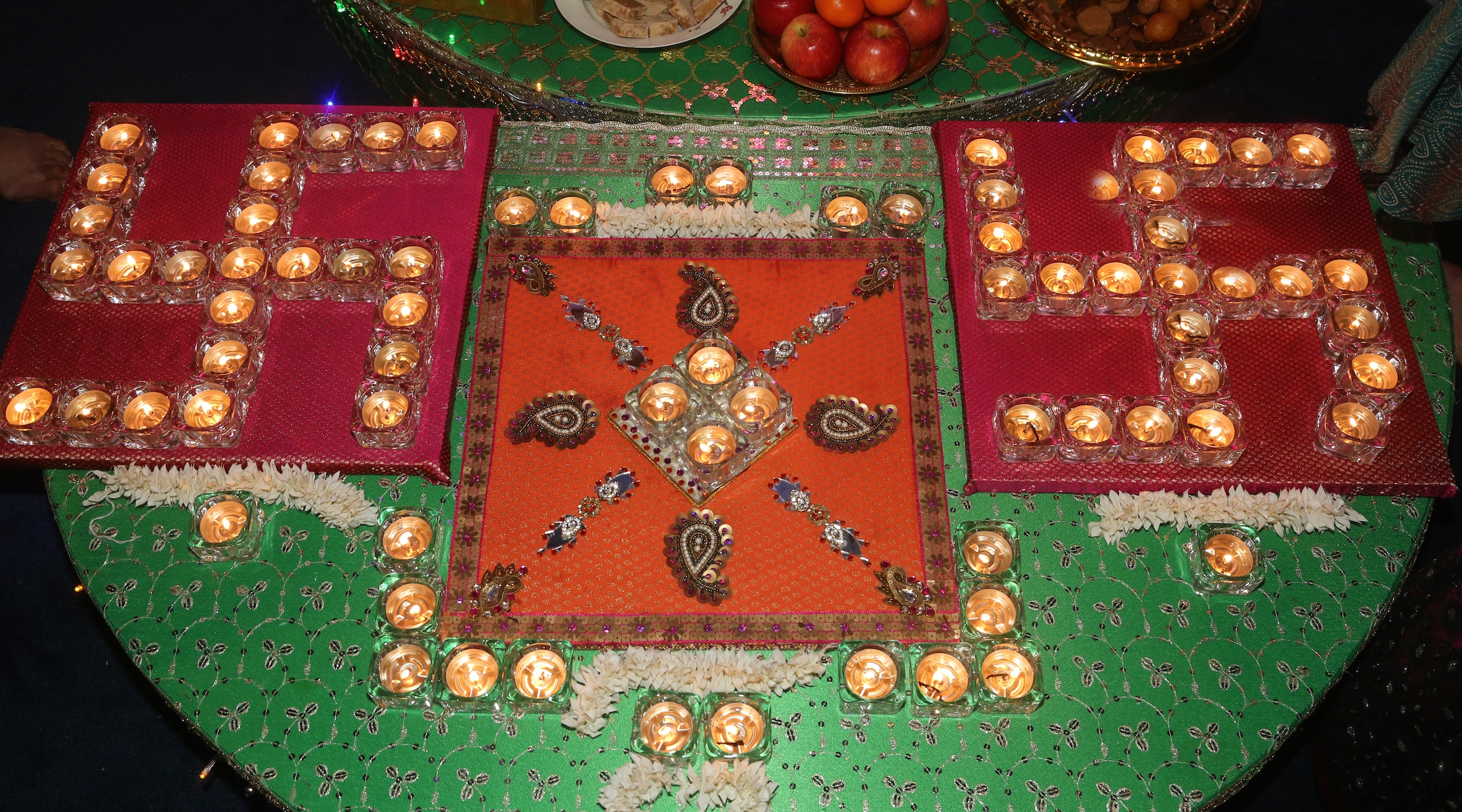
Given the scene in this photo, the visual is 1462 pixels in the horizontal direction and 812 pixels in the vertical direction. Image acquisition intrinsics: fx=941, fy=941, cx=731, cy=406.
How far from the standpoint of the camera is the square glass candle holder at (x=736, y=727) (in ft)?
6.30

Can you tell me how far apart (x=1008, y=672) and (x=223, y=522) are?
1.78 m

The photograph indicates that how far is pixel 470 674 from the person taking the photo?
201cm

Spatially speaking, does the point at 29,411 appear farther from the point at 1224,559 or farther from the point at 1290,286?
the point at 1290,286

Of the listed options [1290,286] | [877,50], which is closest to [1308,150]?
[1290,286]

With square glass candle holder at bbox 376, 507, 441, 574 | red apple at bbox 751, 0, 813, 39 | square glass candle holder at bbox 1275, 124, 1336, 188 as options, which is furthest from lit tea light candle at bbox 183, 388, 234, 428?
square glass candle holder at bbox 1275, 124, 1336, 188

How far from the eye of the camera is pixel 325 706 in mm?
1986

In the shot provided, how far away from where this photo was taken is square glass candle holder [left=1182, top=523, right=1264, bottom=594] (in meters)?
2.08

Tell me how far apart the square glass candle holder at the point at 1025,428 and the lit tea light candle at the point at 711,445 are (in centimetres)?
62

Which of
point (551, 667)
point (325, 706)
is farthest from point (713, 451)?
point (325, 706)

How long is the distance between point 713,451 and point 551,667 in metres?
0.60

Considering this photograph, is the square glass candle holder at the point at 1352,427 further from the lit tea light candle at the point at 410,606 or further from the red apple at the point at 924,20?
the lit tea light candle at the point at 410,606

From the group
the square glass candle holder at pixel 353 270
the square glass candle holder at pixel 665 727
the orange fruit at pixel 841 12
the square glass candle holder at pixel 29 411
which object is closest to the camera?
the square glass candle holder at pixel 665 727

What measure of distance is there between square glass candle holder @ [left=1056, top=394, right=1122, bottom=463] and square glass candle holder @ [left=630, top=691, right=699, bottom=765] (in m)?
1.02

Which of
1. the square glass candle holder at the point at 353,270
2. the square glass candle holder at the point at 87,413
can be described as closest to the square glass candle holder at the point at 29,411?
the square glass candle holder at the point at 87,413
